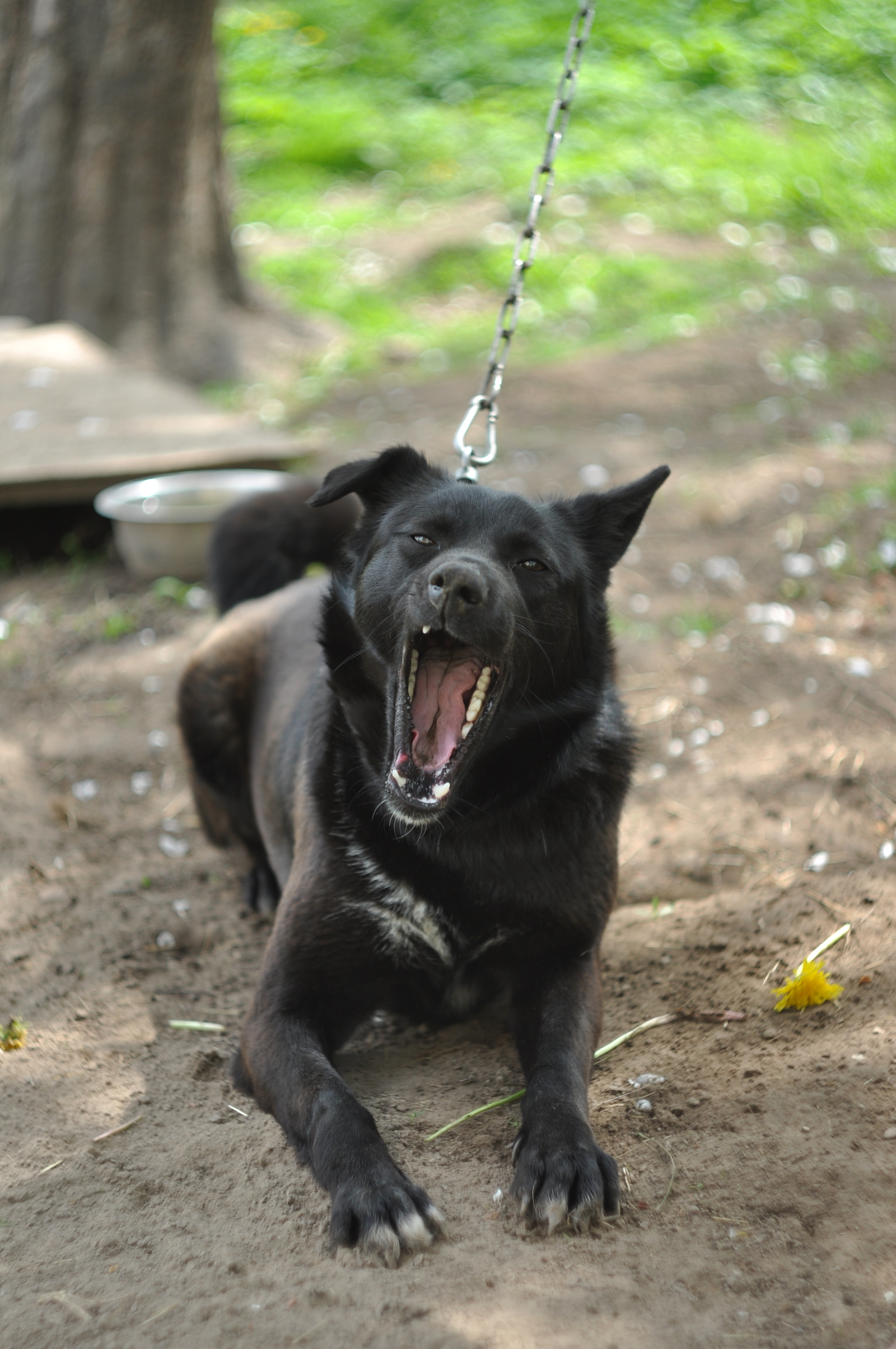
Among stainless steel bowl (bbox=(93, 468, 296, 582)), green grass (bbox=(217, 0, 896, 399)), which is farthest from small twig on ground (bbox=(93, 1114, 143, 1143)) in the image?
green grass (bbox=(217, 0, 896, 399))

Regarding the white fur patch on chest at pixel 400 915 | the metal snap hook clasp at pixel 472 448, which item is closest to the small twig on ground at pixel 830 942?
the white fur patch on chest at pixel 400 915

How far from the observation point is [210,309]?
8375 mm

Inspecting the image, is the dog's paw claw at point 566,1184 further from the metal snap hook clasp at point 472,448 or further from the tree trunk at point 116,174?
the tree trunk at point 116,174

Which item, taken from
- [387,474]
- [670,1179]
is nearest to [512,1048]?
[670,1179]

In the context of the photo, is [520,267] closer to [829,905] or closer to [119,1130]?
[829,905]

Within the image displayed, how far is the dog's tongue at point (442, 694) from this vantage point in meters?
2.69

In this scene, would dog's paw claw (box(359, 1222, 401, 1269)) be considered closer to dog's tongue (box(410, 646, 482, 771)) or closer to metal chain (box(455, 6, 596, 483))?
dog's tongue (box(410, 646, 482, 771))

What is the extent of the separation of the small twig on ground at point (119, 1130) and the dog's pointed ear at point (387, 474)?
1.48 meters

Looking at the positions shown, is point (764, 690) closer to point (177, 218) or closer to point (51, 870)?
point (51, 870)

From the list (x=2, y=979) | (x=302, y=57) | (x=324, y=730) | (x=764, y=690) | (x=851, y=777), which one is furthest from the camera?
(x=302, y=57)

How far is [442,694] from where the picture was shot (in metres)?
2.71

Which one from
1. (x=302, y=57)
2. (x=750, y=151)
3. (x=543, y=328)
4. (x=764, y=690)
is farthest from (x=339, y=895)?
(x=302, y=57)

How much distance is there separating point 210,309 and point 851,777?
6100 mm

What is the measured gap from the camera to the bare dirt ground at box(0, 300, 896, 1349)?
202 centimetres
